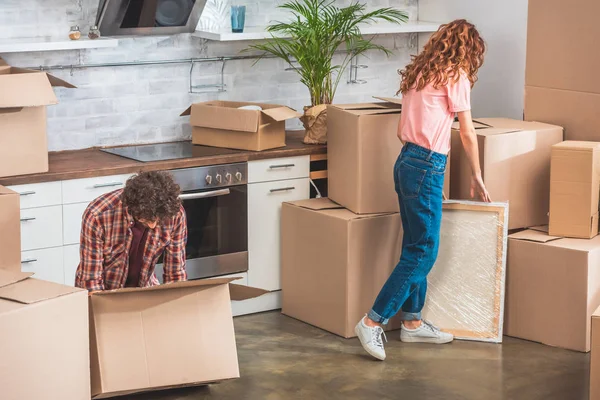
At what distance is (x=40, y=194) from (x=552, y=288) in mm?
2336

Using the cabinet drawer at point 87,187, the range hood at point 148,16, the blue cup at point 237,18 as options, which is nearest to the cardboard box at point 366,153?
the blue cup at point 237,18

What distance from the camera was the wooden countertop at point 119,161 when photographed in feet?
14.5

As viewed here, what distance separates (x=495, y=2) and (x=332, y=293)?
1936 millimetres

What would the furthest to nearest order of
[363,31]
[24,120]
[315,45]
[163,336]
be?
[363,31], [315,45], [24,120], [163,336]

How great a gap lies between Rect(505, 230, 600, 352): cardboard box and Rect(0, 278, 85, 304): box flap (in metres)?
2.26

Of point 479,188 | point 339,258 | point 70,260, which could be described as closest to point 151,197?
point 70,260

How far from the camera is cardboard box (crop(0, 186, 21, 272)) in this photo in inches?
141

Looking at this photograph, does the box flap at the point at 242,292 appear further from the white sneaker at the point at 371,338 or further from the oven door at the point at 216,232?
the oven door at the point at 216,232

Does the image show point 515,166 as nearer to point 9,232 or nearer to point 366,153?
point 366,153

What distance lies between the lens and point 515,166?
4750 millimetres

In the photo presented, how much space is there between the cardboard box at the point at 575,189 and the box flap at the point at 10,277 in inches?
96.6

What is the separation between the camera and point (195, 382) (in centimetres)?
380

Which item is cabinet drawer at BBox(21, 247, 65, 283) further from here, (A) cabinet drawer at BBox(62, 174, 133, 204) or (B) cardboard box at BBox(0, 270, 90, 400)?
(B) cardboard box at BBox(0, 270, 90, 400)

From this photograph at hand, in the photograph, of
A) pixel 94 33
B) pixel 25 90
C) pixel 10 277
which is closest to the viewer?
pixel 10 277
